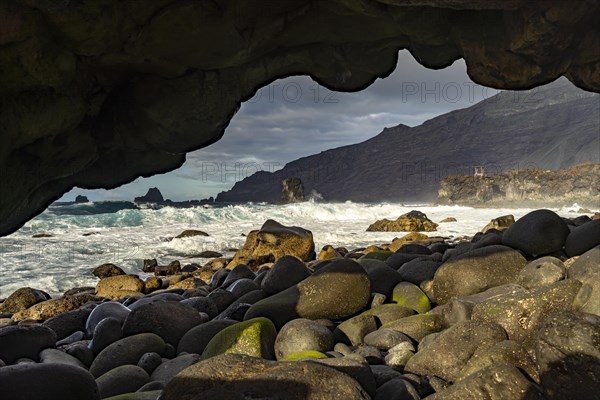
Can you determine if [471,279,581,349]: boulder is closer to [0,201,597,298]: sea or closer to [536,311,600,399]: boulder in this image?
[536,311,600,399]: boulder

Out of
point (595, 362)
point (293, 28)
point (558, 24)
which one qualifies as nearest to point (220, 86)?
point (293, 28)

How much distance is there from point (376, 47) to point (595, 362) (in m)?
7.24

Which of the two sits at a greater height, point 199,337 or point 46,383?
point 46,383

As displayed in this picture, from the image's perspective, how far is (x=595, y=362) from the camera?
237cm

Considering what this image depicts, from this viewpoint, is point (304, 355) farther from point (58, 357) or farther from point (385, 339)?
point (58, 357)

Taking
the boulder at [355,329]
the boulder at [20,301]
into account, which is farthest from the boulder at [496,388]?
the boulder at [20,301]

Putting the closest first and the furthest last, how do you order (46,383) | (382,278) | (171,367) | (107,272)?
(46,383), (171,367), (382,278), (107,272)

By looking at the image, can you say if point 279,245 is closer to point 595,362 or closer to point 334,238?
point 334,238

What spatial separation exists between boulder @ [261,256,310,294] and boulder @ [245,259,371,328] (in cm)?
62

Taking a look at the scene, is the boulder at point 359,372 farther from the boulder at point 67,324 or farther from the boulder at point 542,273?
the boulder at point 67,324

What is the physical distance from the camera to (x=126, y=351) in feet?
13.1

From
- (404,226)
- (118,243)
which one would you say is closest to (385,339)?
(118,243)

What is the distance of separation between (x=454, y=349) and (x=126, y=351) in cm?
280

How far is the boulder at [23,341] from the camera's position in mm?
4125
